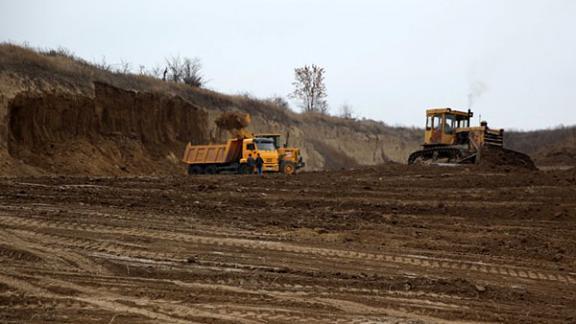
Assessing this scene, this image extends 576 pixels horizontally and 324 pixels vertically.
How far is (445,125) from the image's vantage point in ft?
96.9

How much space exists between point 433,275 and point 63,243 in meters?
5.34

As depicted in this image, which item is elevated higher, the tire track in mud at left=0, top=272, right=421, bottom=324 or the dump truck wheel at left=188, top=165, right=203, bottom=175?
the dump truck wheel at left=188, top=165, right=203, bottom=175

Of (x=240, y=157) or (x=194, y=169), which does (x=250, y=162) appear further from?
(x=194, y=169)

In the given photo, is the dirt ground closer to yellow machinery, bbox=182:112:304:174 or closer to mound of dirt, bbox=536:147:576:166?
yellow machinery, bbox=182:112:304:174

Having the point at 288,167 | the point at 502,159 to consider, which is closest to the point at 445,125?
the point at 502,159

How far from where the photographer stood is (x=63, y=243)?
9844 mm

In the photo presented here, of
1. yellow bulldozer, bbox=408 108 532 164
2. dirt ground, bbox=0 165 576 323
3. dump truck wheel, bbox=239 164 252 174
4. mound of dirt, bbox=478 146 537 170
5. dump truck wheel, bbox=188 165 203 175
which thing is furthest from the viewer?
dump truck wheel, bbox=188 165 203 175

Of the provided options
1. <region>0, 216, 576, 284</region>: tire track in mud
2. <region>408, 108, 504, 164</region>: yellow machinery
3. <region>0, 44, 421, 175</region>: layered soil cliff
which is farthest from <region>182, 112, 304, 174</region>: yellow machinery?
<region>0, 216, 576, 284</region>: tire track in mud

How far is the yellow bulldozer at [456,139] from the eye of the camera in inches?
1069

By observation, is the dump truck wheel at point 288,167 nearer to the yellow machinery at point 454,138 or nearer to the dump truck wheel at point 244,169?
the dump truck wheel at point 244,169

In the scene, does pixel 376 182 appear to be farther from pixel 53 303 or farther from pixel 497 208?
pixel 53 303

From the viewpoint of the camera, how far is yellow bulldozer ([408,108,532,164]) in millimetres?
27156

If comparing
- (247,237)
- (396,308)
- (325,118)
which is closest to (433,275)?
(396,308)

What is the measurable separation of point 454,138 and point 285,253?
2079 cm
